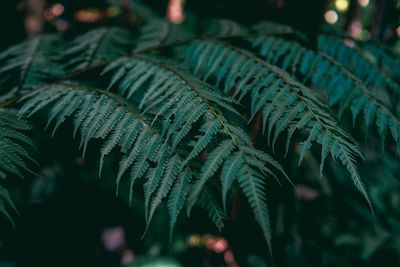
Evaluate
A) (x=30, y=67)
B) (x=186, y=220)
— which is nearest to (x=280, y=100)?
(x=30, y=67)

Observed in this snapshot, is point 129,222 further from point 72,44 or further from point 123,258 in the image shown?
point 72,44

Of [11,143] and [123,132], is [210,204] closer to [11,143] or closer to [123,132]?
[123,132]

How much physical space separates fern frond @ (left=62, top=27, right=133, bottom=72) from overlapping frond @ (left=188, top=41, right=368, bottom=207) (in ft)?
0.88

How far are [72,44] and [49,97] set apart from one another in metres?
0.40

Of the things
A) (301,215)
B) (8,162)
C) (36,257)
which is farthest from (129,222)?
(8,162)

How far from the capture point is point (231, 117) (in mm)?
1163

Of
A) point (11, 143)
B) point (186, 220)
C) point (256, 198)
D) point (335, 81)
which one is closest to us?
point (256, 198)

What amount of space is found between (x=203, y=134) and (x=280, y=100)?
0.21m

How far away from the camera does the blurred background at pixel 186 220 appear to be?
4.65 feet

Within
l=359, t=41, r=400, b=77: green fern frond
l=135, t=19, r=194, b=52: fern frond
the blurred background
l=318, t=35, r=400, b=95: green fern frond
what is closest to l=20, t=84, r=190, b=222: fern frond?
l=135, t=19, r=194, b=52: fern frond

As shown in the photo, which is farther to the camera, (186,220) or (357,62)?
(186,220)

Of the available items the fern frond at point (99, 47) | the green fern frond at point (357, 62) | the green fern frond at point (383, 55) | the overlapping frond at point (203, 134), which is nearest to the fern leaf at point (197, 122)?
the overlapping frond at point (203, 134)

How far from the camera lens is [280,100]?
84cm

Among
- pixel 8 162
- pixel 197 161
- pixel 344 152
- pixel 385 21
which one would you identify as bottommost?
pixel 8 162
